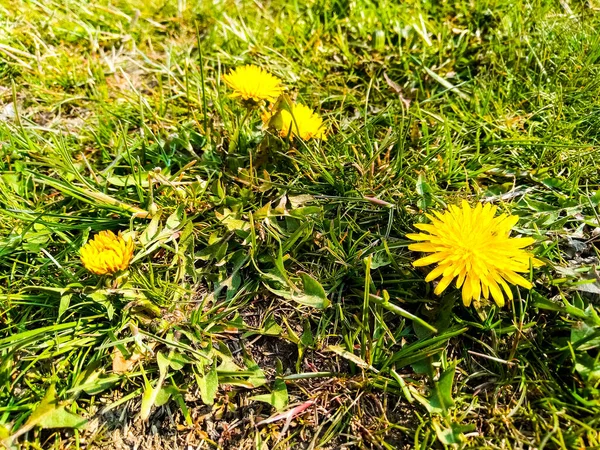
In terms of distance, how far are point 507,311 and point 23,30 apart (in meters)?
2.44

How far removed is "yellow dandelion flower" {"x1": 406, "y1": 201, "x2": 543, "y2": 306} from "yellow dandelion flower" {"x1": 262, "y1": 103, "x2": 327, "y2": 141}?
2.00 ft

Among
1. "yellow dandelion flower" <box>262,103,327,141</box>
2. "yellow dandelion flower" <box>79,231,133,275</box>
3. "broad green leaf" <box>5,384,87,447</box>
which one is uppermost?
"yellow dandelion flower" <box>262,103,327,141</box>

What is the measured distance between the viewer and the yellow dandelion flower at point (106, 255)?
1502 millimetres

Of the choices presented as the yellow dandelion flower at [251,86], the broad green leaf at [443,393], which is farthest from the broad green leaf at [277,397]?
the yellow dandelion flower at [251,86]

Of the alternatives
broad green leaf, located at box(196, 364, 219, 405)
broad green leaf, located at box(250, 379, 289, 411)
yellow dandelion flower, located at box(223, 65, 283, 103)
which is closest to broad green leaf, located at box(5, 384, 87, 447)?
broad green leaf, located at box(196, 364, 219, 405)

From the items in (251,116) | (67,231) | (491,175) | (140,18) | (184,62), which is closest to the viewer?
(67,231)

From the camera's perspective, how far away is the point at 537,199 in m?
1.80

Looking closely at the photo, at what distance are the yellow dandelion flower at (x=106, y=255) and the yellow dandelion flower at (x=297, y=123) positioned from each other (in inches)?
25.9

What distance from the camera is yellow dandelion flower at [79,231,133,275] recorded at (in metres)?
1.50

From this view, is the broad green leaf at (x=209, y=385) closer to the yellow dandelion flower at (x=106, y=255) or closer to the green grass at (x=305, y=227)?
the green grass at (x=305, y=227)

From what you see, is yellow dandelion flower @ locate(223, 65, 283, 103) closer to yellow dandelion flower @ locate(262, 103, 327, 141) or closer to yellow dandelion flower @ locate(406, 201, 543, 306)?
yellow dandelion flower @ locate(262, 103, 327, 141)

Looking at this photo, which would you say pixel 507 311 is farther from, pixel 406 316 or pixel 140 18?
pixel 140 18

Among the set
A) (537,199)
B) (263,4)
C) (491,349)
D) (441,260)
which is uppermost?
(263,4)

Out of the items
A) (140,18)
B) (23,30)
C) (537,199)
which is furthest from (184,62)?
(537,199)
